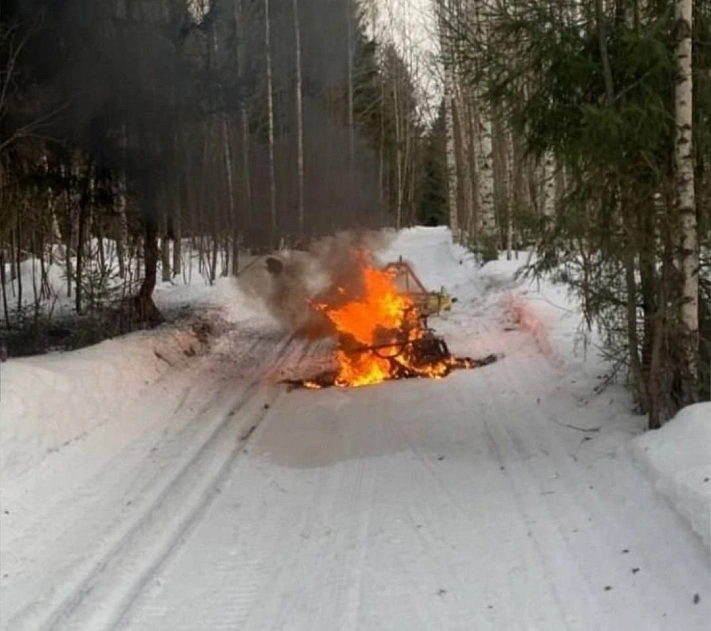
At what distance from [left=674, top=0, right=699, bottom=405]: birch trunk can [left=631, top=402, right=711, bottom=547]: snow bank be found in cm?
68

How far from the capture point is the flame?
11680 mm

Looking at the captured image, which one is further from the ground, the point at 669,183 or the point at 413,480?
the point at 669,183

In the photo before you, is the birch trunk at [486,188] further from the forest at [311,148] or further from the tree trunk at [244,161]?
the tree trunk at [244,161]

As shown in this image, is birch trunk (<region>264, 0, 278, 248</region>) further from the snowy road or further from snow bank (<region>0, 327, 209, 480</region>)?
the snowy road

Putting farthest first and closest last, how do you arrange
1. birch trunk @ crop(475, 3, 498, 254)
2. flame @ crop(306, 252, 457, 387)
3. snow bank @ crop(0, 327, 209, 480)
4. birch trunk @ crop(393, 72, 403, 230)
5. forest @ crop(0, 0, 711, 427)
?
birch trunk @ crop(393, 72, 403, 230)
birch trunk @ crop(475, 3, 498, 254)
flame @ crop(306, 252, 457, 387)
snow bank @ crop(0, 327, 209, 480)
forest @ crop(0, 0, 711, 427)

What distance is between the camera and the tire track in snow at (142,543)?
200 inches

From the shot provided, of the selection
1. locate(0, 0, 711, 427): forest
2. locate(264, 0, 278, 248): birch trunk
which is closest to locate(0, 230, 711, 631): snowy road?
locate(0, 0, 711, 427): forest

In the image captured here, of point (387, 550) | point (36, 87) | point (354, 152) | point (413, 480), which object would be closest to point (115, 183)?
point (36, 87)

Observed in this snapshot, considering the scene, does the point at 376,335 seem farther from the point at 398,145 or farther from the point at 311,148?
the point at 398,145

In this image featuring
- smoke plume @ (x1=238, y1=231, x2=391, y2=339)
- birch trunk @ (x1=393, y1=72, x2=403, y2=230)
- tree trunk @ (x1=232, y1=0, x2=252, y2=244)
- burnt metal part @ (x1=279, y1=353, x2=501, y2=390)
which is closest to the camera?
burnt metal part @ (x1=279, y1=353, x2=501, y2=390)

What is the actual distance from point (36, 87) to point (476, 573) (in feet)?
35.7

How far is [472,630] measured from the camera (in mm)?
4730

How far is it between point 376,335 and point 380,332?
8cm

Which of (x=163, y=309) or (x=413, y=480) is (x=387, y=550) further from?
(x=163, y=309)
